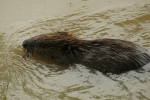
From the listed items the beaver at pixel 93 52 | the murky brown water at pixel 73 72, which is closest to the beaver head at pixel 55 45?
the beaver at pixel 93 52

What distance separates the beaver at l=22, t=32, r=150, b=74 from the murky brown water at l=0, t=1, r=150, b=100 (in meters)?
0.16

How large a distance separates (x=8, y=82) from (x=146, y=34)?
329 centimetres

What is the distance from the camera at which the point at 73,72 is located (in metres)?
3.79

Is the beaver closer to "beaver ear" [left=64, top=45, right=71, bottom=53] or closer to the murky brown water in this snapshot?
"beaver ear" [left=64, top=45, right=71, bottom=53]

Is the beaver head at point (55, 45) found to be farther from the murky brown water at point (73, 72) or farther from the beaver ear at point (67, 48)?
the murky brown water at point (73, 72)

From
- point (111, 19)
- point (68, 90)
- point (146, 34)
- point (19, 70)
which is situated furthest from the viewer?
point (111, 19)

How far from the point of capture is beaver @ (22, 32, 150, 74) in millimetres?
3344

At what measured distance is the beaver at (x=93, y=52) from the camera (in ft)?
11.0

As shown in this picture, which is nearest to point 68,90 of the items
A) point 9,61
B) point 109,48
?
point 109,48

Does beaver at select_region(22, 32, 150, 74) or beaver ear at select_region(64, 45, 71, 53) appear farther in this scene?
beaver ear at select_region(64, 45, 71, 53)

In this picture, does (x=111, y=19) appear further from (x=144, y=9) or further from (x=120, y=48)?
(x=120, y=48)

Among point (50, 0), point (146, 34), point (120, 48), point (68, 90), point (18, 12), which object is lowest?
point (68, 90)

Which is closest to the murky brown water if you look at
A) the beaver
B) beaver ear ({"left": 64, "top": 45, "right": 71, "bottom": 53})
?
the beaver

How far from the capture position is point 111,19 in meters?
5.26
